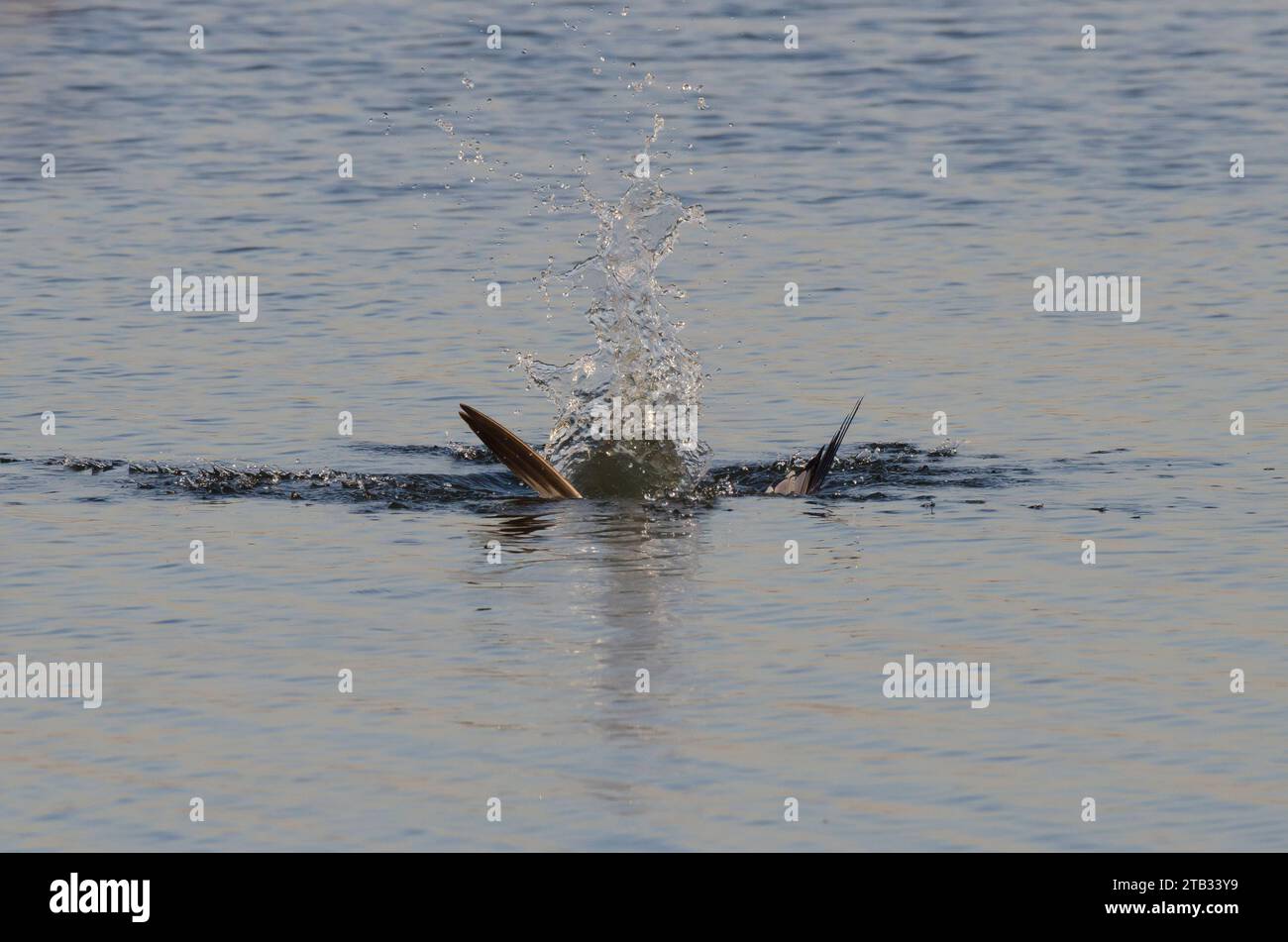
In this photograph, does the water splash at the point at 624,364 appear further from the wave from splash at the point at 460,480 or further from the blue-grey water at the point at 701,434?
the wave from splash at the point at 460,480

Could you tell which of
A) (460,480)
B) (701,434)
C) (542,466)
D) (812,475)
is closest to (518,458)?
(542,466)

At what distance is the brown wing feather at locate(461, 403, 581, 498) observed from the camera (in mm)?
14500

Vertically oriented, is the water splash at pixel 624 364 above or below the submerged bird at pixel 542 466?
above

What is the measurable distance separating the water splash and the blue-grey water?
1.11 feet

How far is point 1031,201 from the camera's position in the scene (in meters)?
23.6

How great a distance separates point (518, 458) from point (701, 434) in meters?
1.96

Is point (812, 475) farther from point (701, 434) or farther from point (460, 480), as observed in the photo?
point (460, 480)

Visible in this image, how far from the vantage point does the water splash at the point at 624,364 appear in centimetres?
1543

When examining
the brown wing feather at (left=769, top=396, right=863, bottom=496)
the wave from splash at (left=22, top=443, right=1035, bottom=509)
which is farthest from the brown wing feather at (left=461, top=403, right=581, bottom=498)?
the brown wing feather at (left=769, top=396, right=863, bottom=496)

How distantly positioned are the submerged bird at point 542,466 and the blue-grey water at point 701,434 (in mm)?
174

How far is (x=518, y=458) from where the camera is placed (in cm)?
1470

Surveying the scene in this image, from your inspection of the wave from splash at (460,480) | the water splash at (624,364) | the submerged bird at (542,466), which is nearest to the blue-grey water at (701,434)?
the wave from splash at (460,480)

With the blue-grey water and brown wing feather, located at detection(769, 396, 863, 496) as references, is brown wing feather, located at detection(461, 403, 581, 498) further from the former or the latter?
brown wing feather, located at detection(769, 396, 863, 496)
